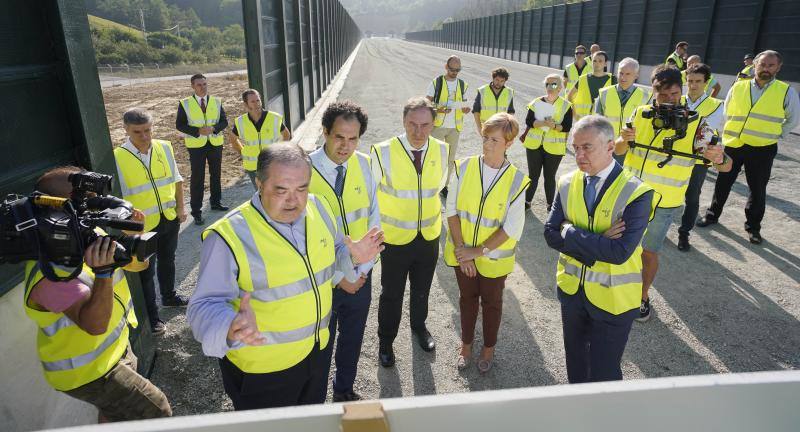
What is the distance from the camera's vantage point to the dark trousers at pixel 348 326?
3236 mm

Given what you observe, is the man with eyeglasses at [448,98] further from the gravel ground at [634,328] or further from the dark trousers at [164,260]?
the dark trousers at [164,260]

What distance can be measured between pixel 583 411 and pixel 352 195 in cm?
228

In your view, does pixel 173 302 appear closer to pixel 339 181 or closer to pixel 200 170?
pixel 339 181

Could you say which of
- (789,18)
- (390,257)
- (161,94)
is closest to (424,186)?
(390,257)

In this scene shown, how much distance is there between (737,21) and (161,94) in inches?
1057

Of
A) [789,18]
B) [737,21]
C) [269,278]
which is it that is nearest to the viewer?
[269,278]

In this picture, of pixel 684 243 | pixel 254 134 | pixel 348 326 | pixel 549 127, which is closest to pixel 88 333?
pixel 348 326

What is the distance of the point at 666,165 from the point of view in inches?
171

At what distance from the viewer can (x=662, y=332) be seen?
4234 mm

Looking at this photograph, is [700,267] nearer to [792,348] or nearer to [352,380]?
[792,348]

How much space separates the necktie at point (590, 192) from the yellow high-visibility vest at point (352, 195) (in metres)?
1.46

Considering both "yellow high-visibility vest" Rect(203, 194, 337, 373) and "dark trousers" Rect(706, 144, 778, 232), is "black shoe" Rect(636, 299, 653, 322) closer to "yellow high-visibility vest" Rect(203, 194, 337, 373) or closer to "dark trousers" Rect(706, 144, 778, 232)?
"dark trousers" Rect(706, 144, 778, 232)

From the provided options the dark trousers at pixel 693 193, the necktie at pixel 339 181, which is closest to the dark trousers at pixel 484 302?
the necktie at pixel 339 181

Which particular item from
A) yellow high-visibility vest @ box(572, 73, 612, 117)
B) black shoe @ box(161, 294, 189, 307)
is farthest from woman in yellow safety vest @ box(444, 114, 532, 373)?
yellow high-visibility vest @ box(572, 73, 612, 117)
